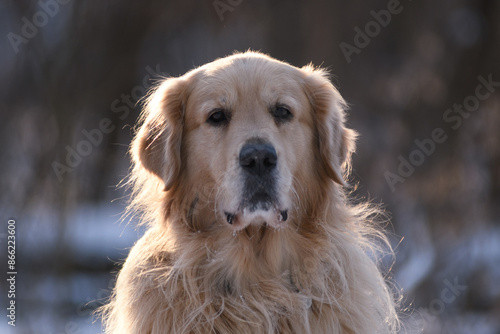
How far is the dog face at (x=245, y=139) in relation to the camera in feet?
11.2

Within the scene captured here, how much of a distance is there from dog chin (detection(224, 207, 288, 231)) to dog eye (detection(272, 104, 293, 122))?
0.60 meters

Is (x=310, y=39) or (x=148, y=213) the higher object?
(x=310, y=39)

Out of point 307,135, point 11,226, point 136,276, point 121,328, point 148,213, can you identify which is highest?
point 307,135

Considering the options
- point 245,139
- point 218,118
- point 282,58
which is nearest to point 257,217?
point 245,139

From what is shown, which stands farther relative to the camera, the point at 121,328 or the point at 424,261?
the point at 424,261

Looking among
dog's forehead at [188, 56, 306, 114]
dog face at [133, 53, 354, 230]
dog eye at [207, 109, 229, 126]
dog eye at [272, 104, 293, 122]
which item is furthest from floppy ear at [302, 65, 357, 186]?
dog eye at [207, 109, 229, 126]

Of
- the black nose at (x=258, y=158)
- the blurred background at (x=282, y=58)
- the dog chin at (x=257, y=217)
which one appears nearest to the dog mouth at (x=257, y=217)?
the dog chin at (x=257, y=217)

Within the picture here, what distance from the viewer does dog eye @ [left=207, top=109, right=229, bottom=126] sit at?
367 cm

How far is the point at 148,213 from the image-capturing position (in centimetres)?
396

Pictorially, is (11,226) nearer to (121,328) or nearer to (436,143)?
(121,328)

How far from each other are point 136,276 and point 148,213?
0.52 m

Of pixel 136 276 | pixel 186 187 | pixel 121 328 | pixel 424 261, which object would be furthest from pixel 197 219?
pixel 424 261

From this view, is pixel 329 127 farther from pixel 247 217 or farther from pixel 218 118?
pixel 247 217

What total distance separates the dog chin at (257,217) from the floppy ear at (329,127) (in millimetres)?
522
